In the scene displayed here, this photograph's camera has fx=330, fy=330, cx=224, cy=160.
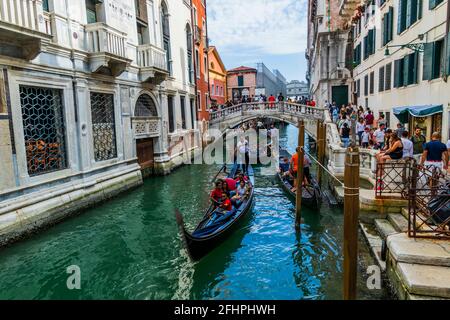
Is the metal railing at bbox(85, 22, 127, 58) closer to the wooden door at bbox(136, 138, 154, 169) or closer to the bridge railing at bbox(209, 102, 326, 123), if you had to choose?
the wooden door at bbox(136, 138, 154, 169)

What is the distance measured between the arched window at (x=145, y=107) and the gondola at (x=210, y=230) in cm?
674

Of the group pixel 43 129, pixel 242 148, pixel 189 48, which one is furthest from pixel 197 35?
pixel 43 129

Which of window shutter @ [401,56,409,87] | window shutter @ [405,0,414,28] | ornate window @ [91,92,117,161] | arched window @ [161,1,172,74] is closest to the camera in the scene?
ornate window @ [91,92,117,161]

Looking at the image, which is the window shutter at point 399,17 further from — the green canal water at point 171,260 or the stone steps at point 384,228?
the stone steps at point 384,228

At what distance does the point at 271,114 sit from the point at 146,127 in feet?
33.0

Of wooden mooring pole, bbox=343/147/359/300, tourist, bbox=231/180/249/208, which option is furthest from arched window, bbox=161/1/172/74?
wooden mooring pole, bbox=343/147/359/300

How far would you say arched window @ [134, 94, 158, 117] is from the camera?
13.1 metres

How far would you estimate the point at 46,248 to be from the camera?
6.94 meters

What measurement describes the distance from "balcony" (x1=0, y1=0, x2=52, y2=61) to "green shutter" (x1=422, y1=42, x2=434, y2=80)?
32.3 feet

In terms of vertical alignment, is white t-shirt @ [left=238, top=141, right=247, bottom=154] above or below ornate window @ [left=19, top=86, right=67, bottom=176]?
below

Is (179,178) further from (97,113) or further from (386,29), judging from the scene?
(386,29)

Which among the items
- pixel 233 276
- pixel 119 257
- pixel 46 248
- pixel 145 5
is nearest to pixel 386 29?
pixel 145 5

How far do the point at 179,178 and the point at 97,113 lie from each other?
495 cm

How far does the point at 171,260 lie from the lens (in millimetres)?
6414
